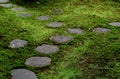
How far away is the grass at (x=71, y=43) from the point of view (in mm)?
3604

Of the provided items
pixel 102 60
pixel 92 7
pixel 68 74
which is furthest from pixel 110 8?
pixel 68 74

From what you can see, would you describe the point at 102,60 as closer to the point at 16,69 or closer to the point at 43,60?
the point at 43,60

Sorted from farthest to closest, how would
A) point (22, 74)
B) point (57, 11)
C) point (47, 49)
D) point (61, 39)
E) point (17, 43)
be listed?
point (57, 11) < point (61, 39) < point (17, 43) < point (47, 49) < point (22, 74)

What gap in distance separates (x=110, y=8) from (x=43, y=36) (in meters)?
2.09

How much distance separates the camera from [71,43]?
4344 mm

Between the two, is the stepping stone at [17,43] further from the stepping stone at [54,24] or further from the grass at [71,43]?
the stepping stone at [54,24]

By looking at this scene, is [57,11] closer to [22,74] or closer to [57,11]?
[57,11]

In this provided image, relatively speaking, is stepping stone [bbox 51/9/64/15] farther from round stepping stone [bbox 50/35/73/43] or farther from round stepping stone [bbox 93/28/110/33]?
round stepping stone [bbox 50/35/73/43]

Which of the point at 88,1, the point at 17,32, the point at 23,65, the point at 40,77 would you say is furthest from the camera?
the point at 88,1

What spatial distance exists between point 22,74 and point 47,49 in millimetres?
732

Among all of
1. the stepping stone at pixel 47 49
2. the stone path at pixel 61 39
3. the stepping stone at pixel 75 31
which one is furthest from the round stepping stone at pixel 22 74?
the stepping stone at pixel 75 31

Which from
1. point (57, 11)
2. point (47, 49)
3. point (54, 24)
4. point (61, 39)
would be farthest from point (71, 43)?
point (57, 11)

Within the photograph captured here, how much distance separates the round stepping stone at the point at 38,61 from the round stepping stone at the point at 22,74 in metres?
0.18

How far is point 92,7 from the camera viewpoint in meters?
6.18
